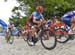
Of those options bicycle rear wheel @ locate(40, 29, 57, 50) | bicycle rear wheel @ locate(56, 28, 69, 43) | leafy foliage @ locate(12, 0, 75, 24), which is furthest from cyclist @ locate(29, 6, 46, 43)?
leafy foliage @ locate(12, 0, 75, 24)

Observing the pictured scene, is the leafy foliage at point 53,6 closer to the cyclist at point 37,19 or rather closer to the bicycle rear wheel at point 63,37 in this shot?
the bicycle rear wheel at point 63,37

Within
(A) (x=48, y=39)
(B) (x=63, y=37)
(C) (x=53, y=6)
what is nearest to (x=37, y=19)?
(A) (x=48, y=39)

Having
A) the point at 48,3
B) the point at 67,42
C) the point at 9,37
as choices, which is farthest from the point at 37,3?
the point at 67,42

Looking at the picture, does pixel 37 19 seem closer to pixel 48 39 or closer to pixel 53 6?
pixel 48 39

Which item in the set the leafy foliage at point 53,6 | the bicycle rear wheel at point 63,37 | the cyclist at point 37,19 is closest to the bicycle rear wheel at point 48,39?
the cyclist at point 37,19

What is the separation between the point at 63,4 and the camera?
26516mm

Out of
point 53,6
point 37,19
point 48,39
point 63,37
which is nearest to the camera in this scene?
point 48,39

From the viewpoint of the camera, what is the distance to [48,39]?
14.0 meters

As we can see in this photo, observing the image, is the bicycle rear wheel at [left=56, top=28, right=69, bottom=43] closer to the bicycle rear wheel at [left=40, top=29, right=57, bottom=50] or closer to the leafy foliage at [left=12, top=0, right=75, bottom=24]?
the bicycle rear wheel at [left=40, top=29, right=57, bottom=50]

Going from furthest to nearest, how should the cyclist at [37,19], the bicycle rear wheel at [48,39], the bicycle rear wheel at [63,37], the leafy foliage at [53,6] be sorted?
the leafy foliage at [53,6] < the bicycle rear wheel at [63,37] < the cyclist at [37,19] < the bicycle rear wheel at [48,39]

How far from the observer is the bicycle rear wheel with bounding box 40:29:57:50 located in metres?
13.6

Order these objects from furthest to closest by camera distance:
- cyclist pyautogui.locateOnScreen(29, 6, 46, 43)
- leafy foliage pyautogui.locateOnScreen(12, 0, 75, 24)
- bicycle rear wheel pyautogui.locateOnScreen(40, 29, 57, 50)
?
leafy foliage pyautogui.locateOnScreen(12, 0, 75, 24)
cyclist pyautogui.locateOnScreen(29, 6, 46, 43)
bicycle rear wheel pyautogui.locateOnScreen(40, 29, 57, 50)

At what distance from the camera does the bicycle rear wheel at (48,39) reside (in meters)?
13.6

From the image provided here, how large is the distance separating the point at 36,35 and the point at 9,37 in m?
5.01
